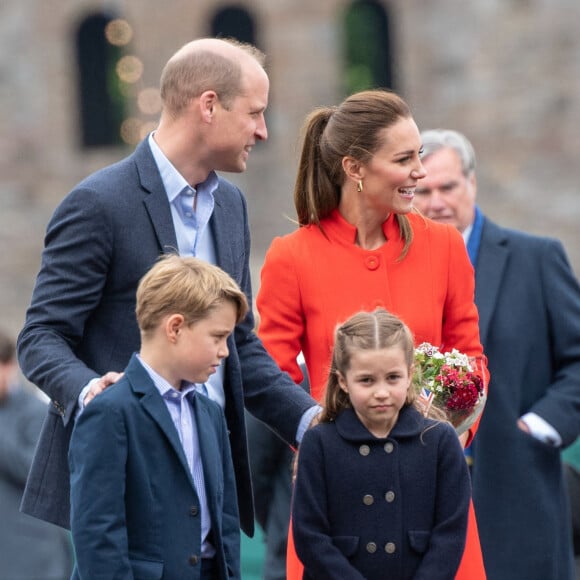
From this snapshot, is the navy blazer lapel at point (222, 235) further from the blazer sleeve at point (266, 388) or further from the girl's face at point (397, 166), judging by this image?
the girl's face at point (397, 166)

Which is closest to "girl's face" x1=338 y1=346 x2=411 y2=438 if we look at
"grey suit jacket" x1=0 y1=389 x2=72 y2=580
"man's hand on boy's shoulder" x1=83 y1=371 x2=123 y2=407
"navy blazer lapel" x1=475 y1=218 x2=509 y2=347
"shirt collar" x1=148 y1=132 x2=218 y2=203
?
"man's hand on boy's shoulder" x1=83 y1=371 x2=123 y2=407

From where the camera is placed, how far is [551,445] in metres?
Result: 6.65

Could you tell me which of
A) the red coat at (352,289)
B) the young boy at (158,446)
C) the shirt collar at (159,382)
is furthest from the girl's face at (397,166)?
the shirt collar at (159,382)

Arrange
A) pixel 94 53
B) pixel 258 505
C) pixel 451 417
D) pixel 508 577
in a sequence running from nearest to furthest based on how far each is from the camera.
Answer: pixel 451 417, pixel 508 577, pixel 258 505, pixel 94 53

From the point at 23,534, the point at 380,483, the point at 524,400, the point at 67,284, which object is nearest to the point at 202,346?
the point at 67,284

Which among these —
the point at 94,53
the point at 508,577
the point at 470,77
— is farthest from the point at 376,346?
the point at 94,53

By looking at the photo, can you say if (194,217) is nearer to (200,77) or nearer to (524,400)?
(200,77)

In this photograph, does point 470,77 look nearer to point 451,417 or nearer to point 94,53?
point 94,53

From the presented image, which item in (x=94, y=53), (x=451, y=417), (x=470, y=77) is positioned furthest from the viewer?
(x=94, y=53)

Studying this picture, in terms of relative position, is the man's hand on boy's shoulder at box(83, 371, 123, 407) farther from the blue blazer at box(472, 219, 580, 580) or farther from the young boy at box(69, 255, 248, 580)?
the blue blazer at box(472, 219, 580, 580)

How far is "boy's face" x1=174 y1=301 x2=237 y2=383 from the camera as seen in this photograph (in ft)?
A: 16.1

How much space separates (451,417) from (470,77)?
55.3 ft

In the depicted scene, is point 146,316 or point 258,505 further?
point 258,505

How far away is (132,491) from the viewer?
487 cm
